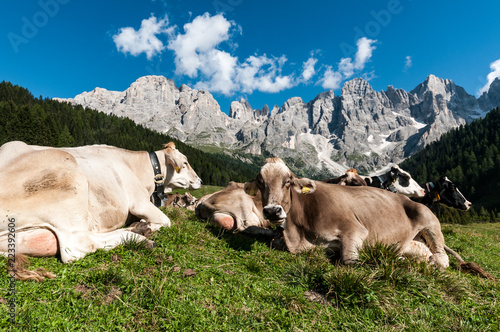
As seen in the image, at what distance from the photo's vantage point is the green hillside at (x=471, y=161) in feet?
440

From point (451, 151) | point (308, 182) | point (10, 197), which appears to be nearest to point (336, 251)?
point (308, 182)

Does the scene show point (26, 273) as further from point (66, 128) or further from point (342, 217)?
point (66, 128)

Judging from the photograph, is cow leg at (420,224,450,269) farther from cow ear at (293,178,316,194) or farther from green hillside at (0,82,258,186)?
green hillside at (0,82,258,186)

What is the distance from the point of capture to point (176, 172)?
9.50m

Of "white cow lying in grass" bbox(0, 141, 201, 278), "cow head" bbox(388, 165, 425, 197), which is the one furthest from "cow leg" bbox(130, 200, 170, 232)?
"cow head" bbox(388, 165, 425, 197)

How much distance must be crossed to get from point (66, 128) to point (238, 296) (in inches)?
5324

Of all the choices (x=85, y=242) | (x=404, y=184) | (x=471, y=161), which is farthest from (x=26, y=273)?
(x=471, y=161)

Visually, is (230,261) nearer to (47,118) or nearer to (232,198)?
(232,198)

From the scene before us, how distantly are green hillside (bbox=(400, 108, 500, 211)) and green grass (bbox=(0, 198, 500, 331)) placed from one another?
154 meters

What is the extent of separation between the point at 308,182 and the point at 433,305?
3.29 m

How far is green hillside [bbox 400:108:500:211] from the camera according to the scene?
5276 inches

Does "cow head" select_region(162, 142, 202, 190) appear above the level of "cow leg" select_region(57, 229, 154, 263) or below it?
above

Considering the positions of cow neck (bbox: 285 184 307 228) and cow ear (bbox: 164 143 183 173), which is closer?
cow neck (bbox: 285 184 307 228)

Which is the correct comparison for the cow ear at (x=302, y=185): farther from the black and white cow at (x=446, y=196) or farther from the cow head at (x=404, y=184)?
the black and white cow at (x=446, y=196)
